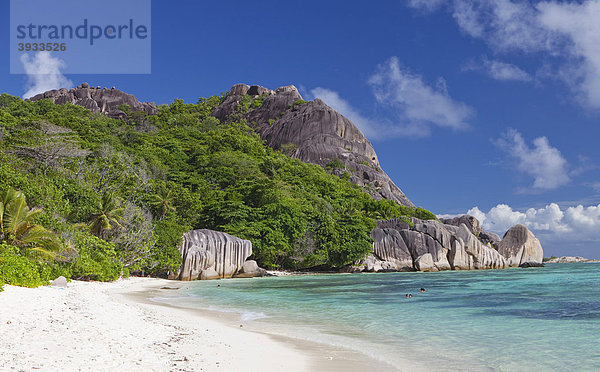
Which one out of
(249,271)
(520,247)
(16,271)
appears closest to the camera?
(16,271)

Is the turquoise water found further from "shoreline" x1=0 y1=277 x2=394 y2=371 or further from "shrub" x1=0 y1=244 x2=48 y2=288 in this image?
"shrub" x1=0 y1=244 x2=48 y2=288

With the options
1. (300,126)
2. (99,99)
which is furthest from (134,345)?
(99,99)

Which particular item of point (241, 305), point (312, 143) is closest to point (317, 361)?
point (241, 305)

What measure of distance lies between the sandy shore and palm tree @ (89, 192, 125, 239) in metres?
15.4

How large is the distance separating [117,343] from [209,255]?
77.7 feet

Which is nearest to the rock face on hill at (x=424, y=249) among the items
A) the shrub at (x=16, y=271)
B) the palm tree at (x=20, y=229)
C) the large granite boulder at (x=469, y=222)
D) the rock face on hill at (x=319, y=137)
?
the large granite boulder at (x=469, y=222)

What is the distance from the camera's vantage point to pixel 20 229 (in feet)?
43.3

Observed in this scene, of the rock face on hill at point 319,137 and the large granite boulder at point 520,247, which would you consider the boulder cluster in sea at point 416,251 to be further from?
the rock face on hill at point 319,137

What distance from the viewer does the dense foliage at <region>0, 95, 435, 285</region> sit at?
68.5ft

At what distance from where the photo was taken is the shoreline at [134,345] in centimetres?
474

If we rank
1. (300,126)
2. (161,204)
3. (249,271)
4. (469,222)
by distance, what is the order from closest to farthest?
1. (249,271)
2. (161,204)
3. (469,222)
4. (300,126)

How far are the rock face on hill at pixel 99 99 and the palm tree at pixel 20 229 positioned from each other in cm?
7972

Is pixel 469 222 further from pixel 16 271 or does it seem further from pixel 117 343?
pixel 117 343

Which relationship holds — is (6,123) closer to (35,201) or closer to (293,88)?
(35,201)
